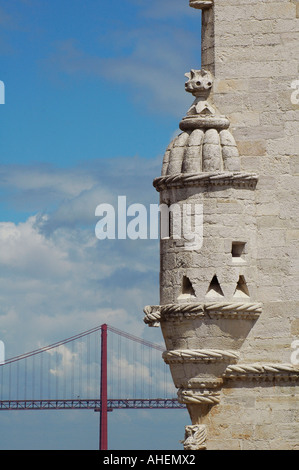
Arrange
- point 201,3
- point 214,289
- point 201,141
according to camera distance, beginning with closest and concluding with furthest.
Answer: point 214,289
point 201,141
point 201,3

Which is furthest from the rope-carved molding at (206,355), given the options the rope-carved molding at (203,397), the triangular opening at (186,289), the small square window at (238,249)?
the small square window at (238,249)

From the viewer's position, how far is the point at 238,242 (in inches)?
835

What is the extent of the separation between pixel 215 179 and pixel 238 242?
3.79 feet

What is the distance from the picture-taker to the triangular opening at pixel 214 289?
830 inches

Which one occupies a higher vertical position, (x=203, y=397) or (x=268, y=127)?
(x=268, y=127)

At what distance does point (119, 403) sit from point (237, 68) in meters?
87.4

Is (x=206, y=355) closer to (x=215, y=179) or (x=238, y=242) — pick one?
(x=238, y=242)

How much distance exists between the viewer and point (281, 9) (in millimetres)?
21766

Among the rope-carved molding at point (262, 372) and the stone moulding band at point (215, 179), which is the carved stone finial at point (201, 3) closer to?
the stone moulding band at point (215, 179)

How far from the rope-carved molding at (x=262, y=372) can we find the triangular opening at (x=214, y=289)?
126 cm

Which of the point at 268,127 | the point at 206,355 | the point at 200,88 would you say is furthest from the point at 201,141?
the point at 206,355

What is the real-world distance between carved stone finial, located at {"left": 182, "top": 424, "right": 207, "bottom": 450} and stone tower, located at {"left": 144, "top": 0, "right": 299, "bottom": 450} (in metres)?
0.02
